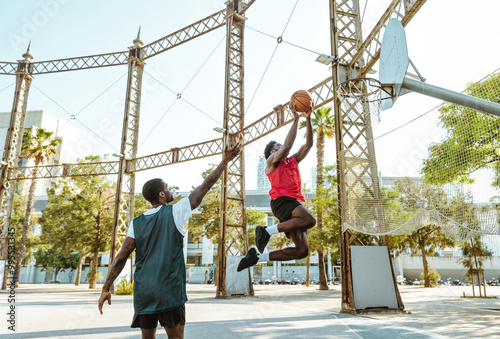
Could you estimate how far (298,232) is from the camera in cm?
437

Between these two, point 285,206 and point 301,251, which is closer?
point 301,251

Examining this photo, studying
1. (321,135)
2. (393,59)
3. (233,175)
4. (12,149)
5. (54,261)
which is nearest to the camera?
(393,59)

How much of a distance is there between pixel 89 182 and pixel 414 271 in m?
40.1

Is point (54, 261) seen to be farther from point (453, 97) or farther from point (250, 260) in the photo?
point (453, 97)

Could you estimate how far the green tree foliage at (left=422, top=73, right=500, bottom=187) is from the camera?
8.23 meters

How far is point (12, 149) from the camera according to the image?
78.0ft

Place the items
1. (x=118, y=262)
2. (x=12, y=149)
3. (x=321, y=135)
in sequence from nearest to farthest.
Result: (x=118, y=262)
(x=12, y=149)
(x=321, y=135)

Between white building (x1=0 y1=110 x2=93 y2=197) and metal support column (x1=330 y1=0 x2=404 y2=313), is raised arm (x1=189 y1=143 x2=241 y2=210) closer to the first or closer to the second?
metal support column (x1=330 y1=0 x2=404 y2=313)

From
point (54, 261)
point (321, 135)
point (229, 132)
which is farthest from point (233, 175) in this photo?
point (54, 261)

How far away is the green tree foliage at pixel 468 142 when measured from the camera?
8234 mm

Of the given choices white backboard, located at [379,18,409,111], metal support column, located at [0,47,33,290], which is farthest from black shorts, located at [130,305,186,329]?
metal support column, located at [0,47,33,290]

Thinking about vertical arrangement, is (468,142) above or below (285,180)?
above

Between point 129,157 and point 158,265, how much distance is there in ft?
61.9

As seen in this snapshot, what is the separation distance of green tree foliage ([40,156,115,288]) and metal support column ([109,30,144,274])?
7851 mm
